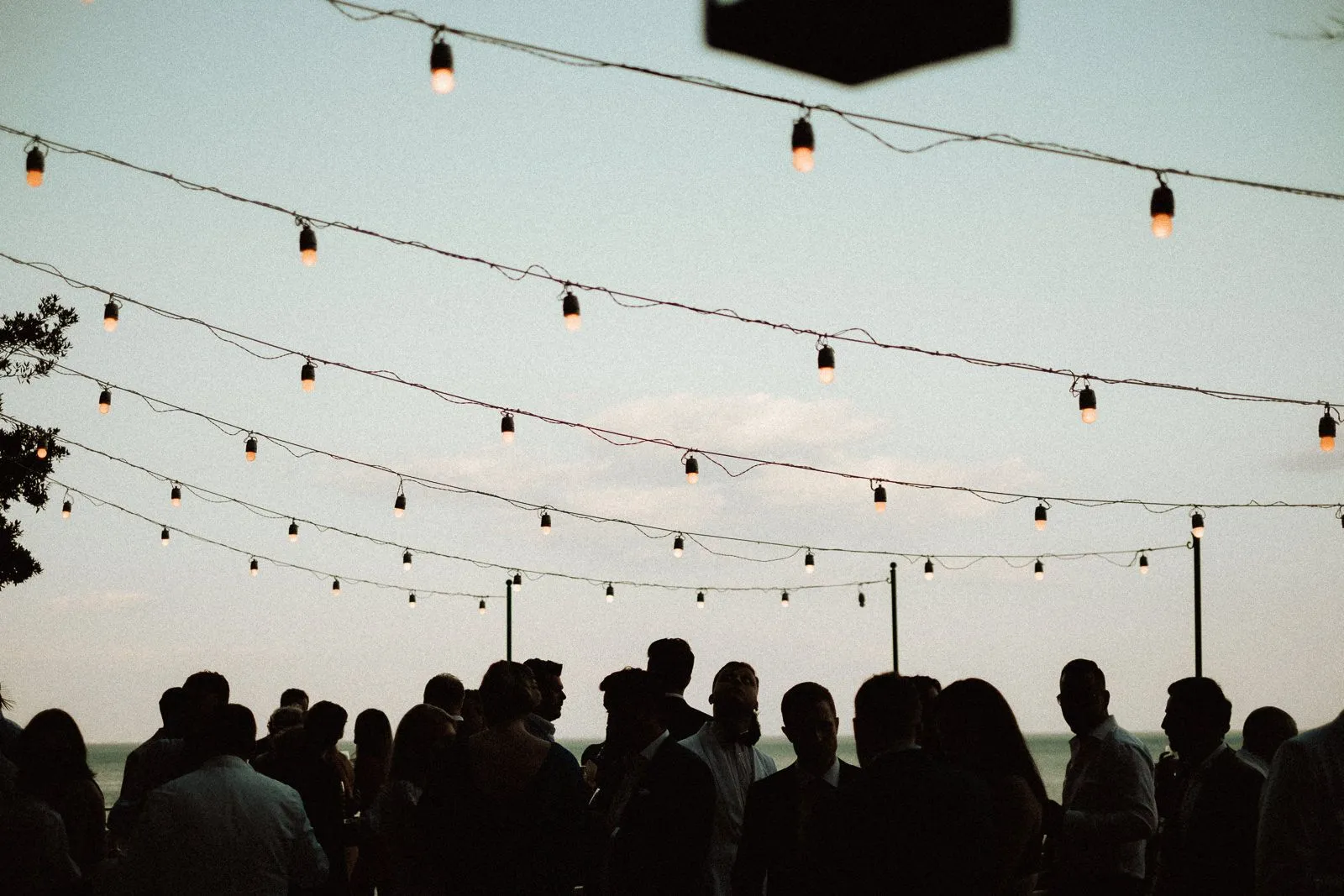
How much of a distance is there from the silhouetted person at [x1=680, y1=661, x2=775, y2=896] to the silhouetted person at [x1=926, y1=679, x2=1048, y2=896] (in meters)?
1.24

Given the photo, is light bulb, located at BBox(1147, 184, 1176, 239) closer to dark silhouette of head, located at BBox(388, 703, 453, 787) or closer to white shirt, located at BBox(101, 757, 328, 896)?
dark silhouette of head, located at BBox(388, 703, 453, 787)

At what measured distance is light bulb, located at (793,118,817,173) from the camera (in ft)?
21.7

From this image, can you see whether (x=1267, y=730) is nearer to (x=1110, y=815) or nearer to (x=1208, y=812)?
(x=1110, y=815)

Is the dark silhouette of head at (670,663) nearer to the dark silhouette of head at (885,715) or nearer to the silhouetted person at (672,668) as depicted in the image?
the silhouetted person at (672,668)

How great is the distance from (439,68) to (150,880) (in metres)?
3.77

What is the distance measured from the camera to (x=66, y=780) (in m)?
5.39

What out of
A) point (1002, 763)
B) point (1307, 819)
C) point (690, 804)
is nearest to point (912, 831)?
point (1002, 763)

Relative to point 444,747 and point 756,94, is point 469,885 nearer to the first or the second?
point 444,747

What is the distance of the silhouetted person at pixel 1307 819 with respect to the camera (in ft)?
10.6

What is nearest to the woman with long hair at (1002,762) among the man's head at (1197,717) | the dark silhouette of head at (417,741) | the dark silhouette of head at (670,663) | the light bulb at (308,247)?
the man's head at (1197,717)

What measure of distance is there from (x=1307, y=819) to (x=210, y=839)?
349 cm

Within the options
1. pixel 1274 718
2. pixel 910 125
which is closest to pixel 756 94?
pixel 910 125

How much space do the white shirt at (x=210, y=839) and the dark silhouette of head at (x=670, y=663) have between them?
1692 mm

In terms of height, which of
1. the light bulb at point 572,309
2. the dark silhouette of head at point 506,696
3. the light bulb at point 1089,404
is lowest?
the dark silhouette of head at point 506,696
